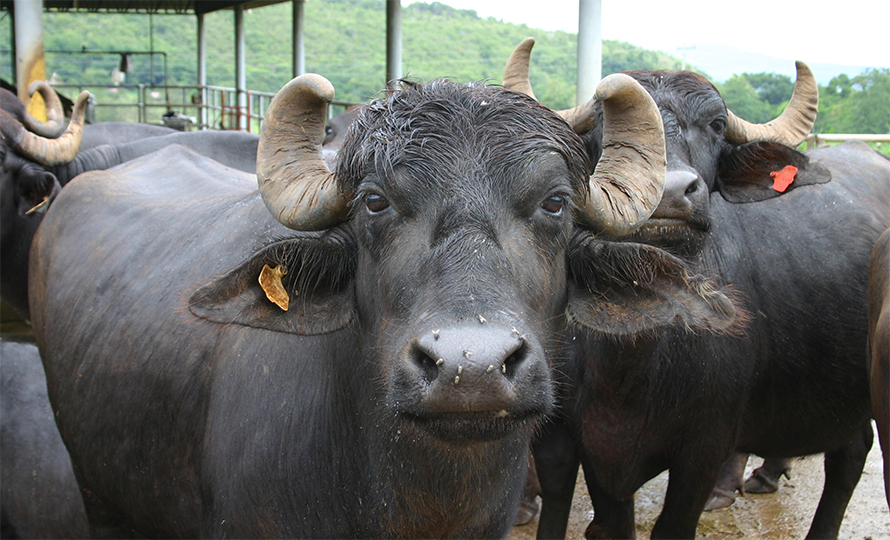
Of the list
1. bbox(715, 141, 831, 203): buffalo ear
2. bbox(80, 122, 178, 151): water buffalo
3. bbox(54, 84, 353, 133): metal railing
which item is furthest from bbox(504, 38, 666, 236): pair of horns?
bbox(54, 84, 353, 133): metal railing

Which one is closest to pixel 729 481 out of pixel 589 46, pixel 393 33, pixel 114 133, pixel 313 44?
pixel 589 46

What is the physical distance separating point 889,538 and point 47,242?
5.43 m

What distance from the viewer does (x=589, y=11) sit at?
7.58 m

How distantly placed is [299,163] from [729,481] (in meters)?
4.27

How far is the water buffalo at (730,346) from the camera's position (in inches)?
148

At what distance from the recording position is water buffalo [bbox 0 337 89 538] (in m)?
4.31

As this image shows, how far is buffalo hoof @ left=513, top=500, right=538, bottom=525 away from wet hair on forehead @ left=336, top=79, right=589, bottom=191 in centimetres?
317

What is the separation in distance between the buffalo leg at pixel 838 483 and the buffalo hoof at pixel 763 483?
Answer: 0.92m

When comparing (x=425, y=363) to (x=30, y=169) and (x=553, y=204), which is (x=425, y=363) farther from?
(x=30, y=169)

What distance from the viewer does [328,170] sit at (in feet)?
8.46

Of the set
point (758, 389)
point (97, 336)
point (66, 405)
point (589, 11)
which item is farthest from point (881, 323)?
point (589, 11)

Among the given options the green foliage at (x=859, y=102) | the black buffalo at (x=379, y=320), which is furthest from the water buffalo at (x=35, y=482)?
the green foliage at (x=859, y=102)

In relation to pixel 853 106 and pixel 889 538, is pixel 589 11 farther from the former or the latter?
pixel 889 538

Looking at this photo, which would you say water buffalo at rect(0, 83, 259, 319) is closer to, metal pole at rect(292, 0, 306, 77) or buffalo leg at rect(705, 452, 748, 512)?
buffalo leg at rect(705, 452, 748, 512)
